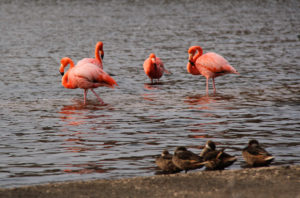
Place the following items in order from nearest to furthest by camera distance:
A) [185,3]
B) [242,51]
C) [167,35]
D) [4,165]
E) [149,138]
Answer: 1. [4,165]
2. [149,138]
3. [242,51]
4. [167,35]
5. [185,3]

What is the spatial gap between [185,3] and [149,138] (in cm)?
4909

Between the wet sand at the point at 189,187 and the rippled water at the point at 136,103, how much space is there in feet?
3.51

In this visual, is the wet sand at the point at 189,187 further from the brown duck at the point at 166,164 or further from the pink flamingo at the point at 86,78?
the pink flamingo at the point at 86,78

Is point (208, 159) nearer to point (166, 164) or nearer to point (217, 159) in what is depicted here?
point (217, 159)

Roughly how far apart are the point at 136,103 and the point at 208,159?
6.56 meters

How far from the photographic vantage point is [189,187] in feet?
23.0

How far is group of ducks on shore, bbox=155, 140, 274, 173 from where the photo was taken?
26.1ft

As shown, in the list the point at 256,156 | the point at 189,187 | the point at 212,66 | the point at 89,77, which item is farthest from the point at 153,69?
the point at 189,187

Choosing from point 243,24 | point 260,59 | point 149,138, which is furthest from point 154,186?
point 243,24

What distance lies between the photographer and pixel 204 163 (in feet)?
26.0

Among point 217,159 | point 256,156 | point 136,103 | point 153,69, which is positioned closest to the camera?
point 217,159

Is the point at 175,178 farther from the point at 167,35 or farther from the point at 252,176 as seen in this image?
the point at 167,35

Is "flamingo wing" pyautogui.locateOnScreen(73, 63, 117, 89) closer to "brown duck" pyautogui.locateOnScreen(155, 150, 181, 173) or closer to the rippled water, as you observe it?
the rippled water

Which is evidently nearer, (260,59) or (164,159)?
(164,159)
